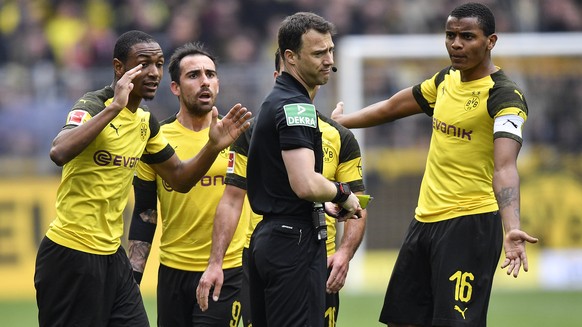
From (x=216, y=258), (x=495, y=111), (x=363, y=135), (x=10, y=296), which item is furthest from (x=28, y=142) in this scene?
(x=495, y=111)

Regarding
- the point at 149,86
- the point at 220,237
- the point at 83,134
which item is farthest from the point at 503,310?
the point at 83,134

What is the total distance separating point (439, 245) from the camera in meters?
8.15

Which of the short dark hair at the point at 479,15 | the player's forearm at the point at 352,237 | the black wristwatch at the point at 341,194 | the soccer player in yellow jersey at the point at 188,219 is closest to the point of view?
the black wristwatch at the point at 341,194

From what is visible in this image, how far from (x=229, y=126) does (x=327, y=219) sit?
3.74 ft

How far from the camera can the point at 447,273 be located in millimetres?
8039

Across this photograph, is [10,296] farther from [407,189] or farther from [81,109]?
[81,109]

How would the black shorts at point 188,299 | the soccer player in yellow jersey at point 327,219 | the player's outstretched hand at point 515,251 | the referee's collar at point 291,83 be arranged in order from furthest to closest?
Answer: the black shorts at point 188,299 < the soccer player in yellow jersey at point 327,219 < the player's outstretched hand at point 515,251 < the referee's collar at point 291,83

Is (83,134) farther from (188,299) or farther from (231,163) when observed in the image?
(188,299)

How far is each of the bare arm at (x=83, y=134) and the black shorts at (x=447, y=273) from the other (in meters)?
2.58

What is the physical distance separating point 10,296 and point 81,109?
10.3 metres

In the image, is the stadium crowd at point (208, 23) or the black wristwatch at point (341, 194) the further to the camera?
the stadium crowd at point (208, 23)

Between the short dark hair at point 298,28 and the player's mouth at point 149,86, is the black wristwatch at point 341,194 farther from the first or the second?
the player's mouth at point 149,86

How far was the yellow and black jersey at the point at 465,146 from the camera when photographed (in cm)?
802

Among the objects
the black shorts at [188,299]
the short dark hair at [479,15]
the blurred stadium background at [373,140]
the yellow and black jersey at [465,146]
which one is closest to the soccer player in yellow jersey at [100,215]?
the black shorts at [188,299]
